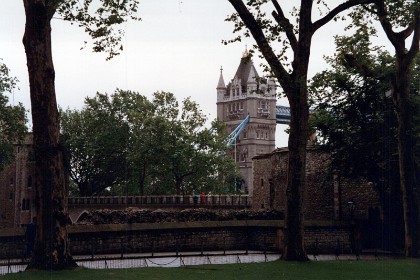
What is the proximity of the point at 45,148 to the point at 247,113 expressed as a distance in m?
159

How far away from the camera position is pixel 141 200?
6050cm

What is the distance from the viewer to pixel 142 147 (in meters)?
67.4

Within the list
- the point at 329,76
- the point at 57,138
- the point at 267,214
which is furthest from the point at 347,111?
the point at 57,138

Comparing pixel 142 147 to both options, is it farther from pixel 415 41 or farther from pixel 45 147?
pixel 45 147

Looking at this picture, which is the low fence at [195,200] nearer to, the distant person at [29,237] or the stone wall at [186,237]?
the stone wall at [186,237]

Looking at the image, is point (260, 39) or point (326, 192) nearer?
point (260, 39)

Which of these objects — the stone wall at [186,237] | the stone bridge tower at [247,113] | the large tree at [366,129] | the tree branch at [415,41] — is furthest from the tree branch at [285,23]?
the stone bridge tower at [247,113]

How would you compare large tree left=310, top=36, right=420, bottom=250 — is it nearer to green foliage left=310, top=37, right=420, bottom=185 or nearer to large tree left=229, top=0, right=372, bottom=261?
green foliage left=310, top=37, right=420, bottom=185

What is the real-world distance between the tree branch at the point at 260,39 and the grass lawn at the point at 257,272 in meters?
5.41

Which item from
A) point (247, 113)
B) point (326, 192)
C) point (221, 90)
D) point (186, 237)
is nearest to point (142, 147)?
point (326, 192)

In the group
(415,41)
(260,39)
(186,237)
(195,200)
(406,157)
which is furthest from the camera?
(195,200)

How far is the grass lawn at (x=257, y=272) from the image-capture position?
14.8 meters

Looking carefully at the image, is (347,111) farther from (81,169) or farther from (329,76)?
(81,169)

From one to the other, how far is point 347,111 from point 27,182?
5322 cm
